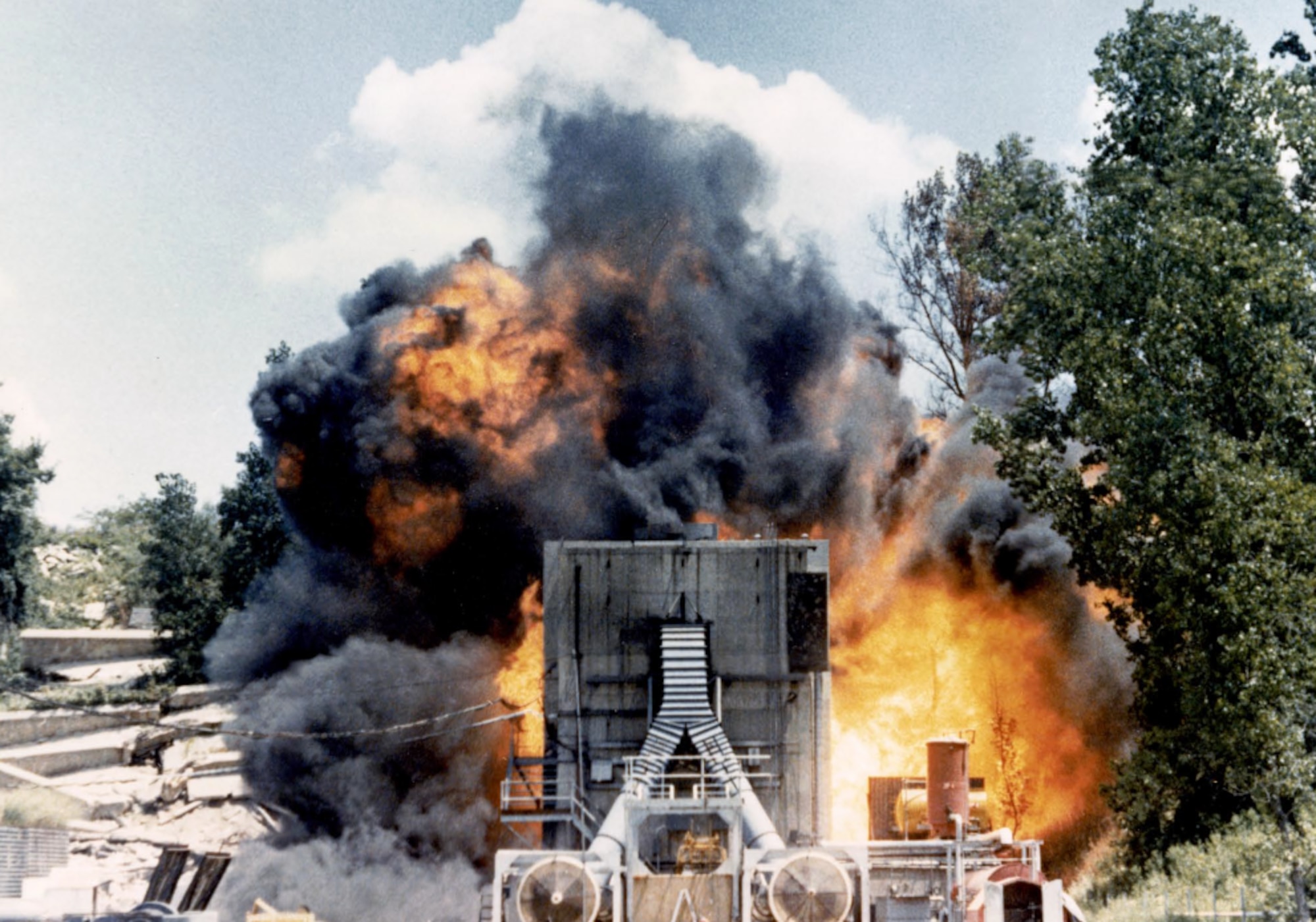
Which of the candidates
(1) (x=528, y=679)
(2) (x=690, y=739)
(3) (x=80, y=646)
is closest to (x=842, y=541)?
(1) (x=528, y=679)

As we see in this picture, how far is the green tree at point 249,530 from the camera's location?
68312 millimetres

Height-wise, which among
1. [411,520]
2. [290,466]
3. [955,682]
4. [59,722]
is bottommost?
[59,722]

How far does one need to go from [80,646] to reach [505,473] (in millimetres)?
30466

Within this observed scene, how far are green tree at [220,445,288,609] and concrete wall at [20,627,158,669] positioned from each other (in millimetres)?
5789

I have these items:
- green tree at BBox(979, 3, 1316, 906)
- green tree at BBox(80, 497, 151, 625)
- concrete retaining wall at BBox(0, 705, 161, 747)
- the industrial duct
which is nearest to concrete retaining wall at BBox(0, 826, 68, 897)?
the industrial duct

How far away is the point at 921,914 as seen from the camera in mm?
37094

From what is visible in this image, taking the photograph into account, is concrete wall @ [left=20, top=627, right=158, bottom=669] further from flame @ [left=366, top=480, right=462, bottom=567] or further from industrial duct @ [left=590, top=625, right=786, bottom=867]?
industrial duct @ [left=590, top=625, right=786, bottom=867]

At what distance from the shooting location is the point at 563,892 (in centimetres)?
2956

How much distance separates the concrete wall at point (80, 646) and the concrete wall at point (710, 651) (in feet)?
120

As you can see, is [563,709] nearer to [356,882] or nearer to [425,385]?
[356,882]

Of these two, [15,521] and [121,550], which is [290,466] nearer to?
[15,521]

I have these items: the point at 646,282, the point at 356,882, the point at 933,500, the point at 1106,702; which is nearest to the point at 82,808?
the point at 356,882

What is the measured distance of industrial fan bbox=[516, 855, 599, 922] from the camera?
29516mm

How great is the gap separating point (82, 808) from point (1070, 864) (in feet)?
112
